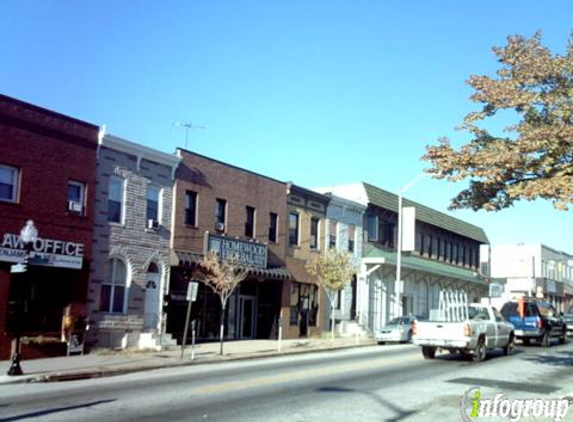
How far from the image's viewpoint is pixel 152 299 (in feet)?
82.2

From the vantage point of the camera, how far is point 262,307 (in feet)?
104

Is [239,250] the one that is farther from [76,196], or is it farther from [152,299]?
[76,196]

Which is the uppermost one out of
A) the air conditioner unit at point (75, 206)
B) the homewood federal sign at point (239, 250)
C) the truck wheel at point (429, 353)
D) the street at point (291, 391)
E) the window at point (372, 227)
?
the window at point (372, 227)

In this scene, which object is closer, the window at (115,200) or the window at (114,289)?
the window at (114,289)

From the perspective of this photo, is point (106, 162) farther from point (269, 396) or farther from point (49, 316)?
point (269, 396)

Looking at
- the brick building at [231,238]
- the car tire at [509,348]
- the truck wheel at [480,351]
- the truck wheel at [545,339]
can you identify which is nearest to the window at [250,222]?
the brick building at [231,238]

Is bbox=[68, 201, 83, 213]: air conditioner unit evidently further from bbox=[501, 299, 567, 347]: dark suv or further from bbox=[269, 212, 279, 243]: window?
bbox=[501, 299, 567, 347]: dark suv

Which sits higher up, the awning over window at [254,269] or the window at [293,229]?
the window at [293,229]

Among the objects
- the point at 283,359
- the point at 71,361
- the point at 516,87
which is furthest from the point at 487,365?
the point at 71,361

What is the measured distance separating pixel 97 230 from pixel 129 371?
6.18 metres

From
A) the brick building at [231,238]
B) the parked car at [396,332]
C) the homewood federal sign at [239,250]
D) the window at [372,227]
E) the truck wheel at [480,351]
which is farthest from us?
the window at [372,227]

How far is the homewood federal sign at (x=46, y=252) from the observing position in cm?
1978

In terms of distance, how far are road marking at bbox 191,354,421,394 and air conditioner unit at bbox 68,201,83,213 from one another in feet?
31.3

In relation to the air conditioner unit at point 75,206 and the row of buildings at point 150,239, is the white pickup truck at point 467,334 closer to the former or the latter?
the row of buildings at point 150,239
